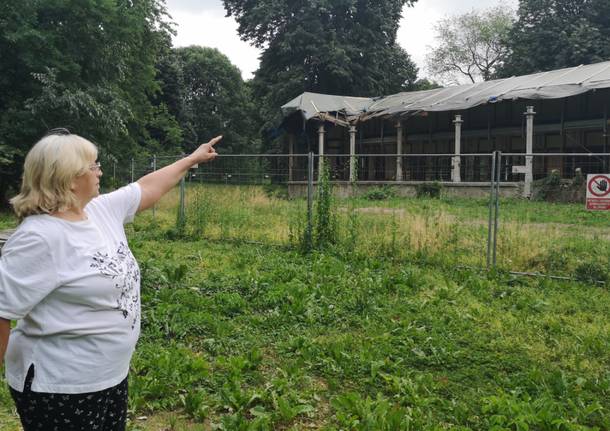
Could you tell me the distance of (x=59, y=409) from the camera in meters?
1.98

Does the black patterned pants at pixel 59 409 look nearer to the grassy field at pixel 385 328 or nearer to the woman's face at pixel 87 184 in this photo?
the woman's face at pixel 87 184

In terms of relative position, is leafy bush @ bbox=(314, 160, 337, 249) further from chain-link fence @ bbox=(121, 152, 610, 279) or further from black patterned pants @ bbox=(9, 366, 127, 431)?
black patterned pants @ bbox=(9, 366, 127, 431)

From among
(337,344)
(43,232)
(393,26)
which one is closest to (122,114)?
(337,344)

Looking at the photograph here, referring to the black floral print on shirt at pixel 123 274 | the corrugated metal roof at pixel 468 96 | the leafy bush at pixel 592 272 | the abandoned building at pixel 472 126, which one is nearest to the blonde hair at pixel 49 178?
the black floral print on shirt at pixel 123 274

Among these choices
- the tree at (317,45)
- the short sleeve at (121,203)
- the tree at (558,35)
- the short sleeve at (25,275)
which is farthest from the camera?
the tree at (317,45)

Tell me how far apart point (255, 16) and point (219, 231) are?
25267 millimetres

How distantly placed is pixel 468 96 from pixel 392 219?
16112 millimetres

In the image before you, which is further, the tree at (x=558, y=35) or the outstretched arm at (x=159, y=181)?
the tree at (x=558, y=35)

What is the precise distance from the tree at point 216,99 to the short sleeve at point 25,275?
159 ft

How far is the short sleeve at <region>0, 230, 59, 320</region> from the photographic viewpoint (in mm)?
1867

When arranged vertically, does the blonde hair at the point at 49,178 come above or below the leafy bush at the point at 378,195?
above

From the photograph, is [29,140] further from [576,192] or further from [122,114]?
[576,192]

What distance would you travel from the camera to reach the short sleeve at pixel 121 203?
233cm

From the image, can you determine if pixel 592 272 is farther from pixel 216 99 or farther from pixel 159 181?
pixel 216 99
